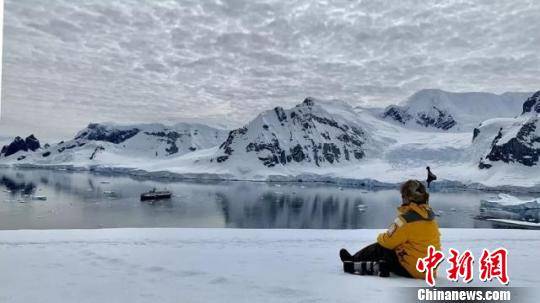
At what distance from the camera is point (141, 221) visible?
1431 inches

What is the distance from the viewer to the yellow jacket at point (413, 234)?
17.6 feet

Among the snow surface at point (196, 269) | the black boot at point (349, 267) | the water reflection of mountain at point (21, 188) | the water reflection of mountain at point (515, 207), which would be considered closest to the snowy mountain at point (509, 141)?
the water reflection of mountain at point (515, 207)

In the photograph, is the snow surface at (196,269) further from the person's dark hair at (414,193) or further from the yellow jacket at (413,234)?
the person's dark hair at (414,193)

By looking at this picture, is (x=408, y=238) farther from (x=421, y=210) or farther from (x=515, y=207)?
(x=515, y=207)

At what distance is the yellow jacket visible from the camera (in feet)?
17.6

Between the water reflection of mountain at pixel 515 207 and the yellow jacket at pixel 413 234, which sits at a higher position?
the yellow jacket at pixel 413 234

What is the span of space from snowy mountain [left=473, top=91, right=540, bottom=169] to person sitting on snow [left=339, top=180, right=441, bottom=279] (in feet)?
500

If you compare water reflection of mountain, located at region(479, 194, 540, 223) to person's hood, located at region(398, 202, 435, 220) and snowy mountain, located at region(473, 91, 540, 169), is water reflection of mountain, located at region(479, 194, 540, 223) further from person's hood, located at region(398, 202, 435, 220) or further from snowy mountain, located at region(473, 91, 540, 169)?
snowy mountain, located at region(473, 91, 540, 169)

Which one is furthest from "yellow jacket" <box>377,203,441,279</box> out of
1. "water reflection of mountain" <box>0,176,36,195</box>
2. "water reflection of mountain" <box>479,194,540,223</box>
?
"water reflection of mountain" <box>0,176,36,195</box>

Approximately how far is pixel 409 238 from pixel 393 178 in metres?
133

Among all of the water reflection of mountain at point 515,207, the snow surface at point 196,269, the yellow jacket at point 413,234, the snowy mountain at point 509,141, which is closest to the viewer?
the snow surface at point 196,269

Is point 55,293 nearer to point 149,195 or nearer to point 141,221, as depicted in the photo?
point 141,221

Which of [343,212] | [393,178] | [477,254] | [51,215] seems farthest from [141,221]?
[393,178]

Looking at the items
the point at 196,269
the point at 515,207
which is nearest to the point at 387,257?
the point at 196,269
